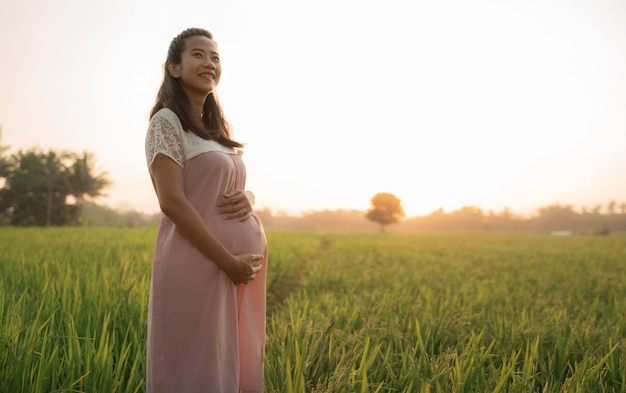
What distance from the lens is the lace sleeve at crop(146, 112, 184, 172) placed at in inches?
57.2

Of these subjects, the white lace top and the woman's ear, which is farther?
the woman's ear

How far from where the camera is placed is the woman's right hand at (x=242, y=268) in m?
1.51

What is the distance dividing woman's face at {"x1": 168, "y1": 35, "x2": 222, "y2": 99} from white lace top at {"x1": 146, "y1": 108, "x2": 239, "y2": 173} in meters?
0.17

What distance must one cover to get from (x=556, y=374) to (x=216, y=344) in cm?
223

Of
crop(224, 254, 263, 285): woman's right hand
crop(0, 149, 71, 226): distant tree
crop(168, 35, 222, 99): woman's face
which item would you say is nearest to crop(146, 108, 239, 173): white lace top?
crop(168, 35, 222, 99): woman's face

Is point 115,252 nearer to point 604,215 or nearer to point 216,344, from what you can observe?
point 216,344

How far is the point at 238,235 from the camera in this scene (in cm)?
159

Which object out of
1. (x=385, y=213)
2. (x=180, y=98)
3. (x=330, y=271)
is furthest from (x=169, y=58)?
(x=385, y=213)

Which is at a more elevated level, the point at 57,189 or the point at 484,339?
the point at 57,189

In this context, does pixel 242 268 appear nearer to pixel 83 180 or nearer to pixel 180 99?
pixel 180 99

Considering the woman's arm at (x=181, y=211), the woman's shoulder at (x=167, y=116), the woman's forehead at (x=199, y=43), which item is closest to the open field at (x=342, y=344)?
the woman's arm at (x=181, y=211)

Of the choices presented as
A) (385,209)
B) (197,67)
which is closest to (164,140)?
(197,67)

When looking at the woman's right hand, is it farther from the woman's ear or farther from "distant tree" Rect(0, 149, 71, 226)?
"distant tree" Rect(0, 149, 71, 226)

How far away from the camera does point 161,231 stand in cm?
159
